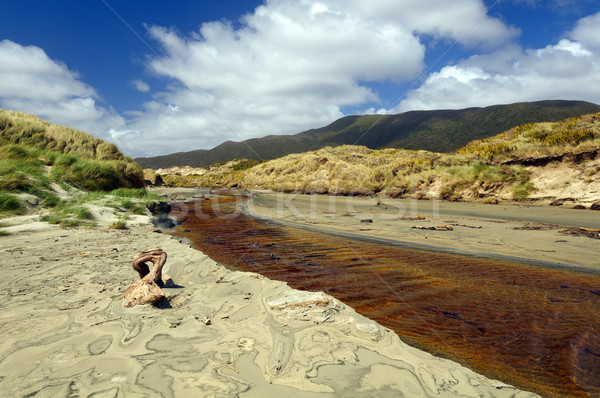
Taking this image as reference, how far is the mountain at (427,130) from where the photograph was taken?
2756 inches

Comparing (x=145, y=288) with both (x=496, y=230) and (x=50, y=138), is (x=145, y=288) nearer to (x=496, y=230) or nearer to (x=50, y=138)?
(x=496, y=230)

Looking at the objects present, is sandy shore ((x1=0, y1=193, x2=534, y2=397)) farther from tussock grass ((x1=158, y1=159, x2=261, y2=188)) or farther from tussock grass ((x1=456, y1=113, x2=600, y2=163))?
tussock grass ((x1=158, y1=159, x2=261, y2=188))

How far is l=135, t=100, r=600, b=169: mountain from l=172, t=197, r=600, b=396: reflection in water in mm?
65423

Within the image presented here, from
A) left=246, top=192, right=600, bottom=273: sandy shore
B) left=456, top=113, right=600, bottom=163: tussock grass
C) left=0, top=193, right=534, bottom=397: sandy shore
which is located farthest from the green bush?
left=456, top=113, right=600, bottom=163: tussock grass

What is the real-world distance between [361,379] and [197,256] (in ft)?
15.6

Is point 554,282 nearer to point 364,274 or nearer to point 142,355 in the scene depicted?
point 364,274

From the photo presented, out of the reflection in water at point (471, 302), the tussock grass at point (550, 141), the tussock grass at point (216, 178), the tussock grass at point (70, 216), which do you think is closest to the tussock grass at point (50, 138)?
the tussock grass at point (70, 216)

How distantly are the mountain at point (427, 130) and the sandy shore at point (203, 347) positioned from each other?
69.3 m

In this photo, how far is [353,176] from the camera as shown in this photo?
2872 cm

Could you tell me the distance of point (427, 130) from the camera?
84.2 metres

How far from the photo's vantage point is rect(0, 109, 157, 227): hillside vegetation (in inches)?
371

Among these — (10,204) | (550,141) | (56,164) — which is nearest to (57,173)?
(56,164)

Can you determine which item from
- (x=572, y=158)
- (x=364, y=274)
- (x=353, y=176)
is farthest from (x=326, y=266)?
(x=353, y=176)

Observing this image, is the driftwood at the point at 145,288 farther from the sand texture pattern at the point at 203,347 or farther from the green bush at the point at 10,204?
the green bush at the point at 10,204
